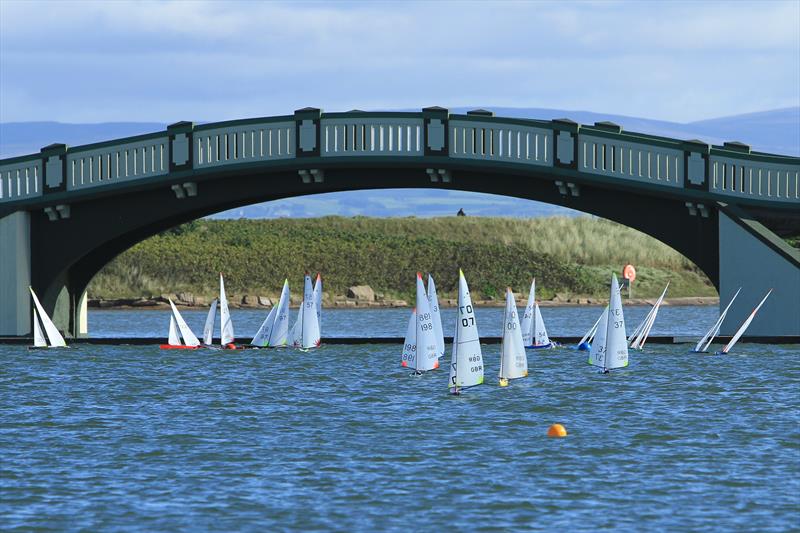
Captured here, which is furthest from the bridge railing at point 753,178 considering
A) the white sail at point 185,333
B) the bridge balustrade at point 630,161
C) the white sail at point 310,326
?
the white sail at point 185,333

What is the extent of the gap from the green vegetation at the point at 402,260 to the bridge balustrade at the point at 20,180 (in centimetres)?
6819

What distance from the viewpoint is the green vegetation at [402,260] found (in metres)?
133

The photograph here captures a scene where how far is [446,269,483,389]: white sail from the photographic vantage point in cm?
4034

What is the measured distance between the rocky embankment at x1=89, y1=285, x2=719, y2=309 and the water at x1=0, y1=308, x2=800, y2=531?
71.6m

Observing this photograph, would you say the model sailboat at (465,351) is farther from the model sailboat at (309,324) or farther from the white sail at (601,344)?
the model sailboat at (309,324)

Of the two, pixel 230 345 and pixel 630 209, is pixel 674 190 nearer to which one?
pixel 630 209

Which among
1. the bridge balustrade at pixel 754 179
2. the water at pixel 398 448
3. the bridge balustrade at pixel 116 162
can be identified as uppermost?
the bridge balustrade at pixel 116 162

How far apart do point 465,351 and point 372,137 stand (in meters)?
16.4

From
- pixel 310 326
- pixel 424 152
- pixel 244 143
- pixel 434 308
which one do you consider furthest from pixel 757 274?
pixel 244 143

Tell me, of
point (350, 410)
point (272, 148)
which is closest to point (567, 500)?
point (350, 410)

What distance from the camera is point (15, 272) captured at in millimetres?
60094

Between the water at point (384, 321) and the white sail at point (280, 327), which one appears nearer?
the white sail at point (280, 327)

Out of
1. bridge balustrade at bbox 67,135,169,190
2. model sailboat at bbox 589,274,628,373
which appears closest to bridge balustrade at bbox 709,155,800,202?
model sailboat at bbox 589,274,628,373

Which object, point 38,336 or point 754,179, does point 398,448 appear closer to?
point 754,179
